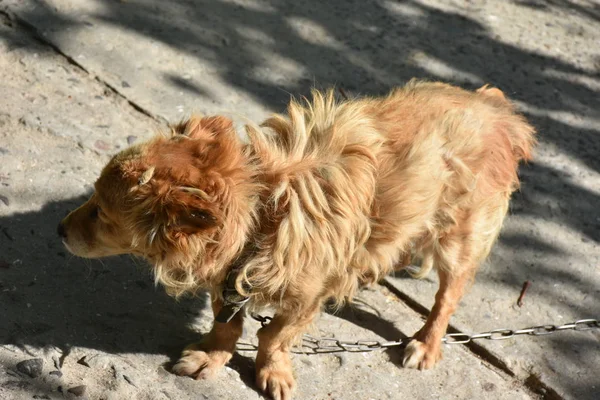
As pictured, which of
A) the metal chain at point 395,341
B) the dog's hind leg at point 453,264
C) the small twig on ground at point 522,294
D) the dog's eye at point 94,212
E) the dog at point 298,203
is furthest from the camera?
the small twig on ground at point 522,294

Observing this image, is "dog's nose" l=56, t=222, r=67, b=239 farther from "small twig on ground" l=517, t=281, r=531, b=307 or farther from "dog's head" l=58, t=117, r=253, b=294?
"small twig on ground" l=517, t=281, r=531, b=307

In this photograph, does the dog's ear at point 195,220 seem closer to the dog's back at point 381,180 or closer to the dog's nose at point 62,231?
the dog's back at point 381,180

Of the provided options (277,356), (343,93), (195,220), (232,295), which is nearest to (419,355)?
(277,356)

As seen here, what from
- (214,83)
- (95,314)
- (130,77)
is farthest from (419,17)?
(95,314)

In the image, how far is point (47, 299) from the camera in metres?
3.86

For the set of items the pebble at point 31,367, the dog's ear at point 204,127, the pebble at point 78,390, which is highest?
the dog's ear at point 204,127

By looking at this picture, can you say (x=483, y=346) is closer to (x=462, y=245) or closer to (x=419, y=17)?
(x=462, y=245)

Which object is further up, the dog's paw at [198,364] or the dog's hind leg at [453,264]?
the dog's hind leg at [453,264]

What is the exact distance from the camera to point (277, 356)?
148 inches

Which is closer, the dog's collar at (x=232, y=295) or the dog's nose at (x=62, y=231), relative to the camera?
the dog's collar at (x=232, y=295)

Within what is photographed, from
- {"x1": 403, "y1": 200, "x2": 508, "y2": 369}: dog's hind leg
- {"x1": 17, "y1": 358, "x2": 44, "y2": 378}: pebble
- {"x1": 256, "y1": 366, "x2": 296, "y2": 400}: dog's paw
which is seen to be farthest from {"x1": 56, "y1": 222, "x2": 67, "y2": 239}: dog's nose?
{"x1": 403, "y1": 200, "x2": 508, "y2": 369}: dog's hind leg

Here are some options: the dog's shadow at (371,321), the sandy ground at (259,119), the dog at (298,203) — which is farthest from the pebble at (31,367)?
the dog's shadow at (371,321)

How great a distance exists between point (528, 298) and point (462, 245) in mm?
973

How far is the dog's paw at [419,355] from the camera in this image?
13.6 feet
